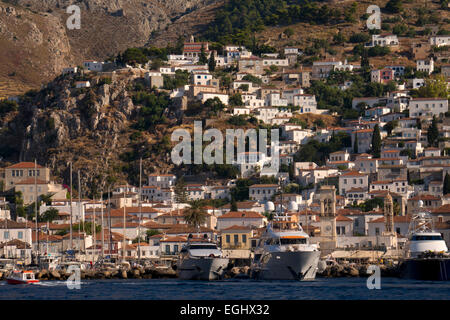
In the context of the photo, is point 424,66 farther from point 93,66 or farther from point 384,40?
point 93,66

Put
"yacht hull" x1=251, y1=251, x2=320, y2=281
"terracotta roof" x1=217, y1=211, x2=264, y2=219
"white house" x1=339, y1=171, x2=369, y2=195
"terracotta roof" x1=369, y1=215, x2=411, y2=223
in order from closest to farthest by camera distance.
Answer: "yacht hull" x1=251, y1=251, x2=320, y2=281, "terracotta roof" x1=369, y1=215, x2=411, y2=223, "terracotta roof" x1=217, y1=211, x2=264, y2=219, "white house" x1=339, y1=171, x2=369, y2=195

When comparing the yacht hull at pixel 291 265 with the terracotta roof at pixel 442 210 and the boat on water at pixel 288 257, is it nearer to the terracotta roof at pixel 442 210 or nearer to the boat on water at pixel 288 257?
the boat on water at pixel 288 257

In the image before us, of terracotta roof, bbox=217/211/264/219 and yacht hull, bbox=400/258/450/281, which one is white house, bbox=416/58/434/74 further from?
yacht hull, bbox=400/258/450/281

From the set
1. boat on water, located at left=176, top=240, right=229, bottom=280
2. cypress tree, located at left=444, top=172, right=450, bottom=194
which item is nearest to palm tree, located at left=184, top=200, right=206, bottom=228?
boat on water, located at left=176, top=240, right=229, bottom=280

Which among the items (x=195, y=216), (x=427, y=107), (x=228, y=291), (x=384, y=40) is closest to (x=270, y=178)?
(x=427, y=107)

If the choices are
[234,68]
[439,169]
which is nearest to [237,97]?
[234,68]

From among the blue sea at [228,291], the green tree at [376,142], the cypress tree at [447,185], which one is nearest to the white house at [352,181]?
the cypress tree at [447,185]
